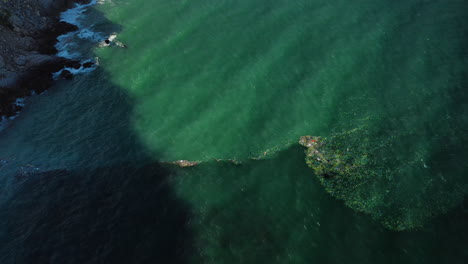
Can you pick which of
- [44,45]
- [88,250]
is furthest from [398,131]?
[44,45]

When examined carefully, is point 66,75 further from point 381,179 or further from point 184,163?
point 381,179

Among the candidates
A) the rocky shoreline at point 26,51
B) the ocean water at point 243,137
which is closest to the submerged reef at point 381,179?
the ocean water at point 243,137

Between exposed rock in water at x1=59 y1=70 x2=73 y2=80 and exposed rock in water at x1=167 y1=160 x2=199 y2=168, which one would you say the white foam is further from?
exposed rock in water at x1=167 y1=160 x2=199 y2=168

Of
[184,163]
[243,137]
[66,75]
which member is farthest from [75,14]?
[243,137]

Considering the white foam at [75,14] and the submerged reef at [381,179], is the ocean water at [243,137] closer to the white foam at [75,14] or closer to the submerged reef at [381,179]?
the submerged reef at [381,179]

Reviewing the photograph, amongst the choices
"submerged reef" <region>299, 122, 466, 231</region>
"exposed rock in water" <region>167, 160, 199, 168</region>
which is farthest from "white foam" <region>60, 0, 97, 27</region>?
"submerged reef" <region>299, 122, 466, 231</region>

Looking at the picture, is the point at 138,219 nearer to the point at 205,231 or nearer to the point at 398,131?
the point at 205,231
